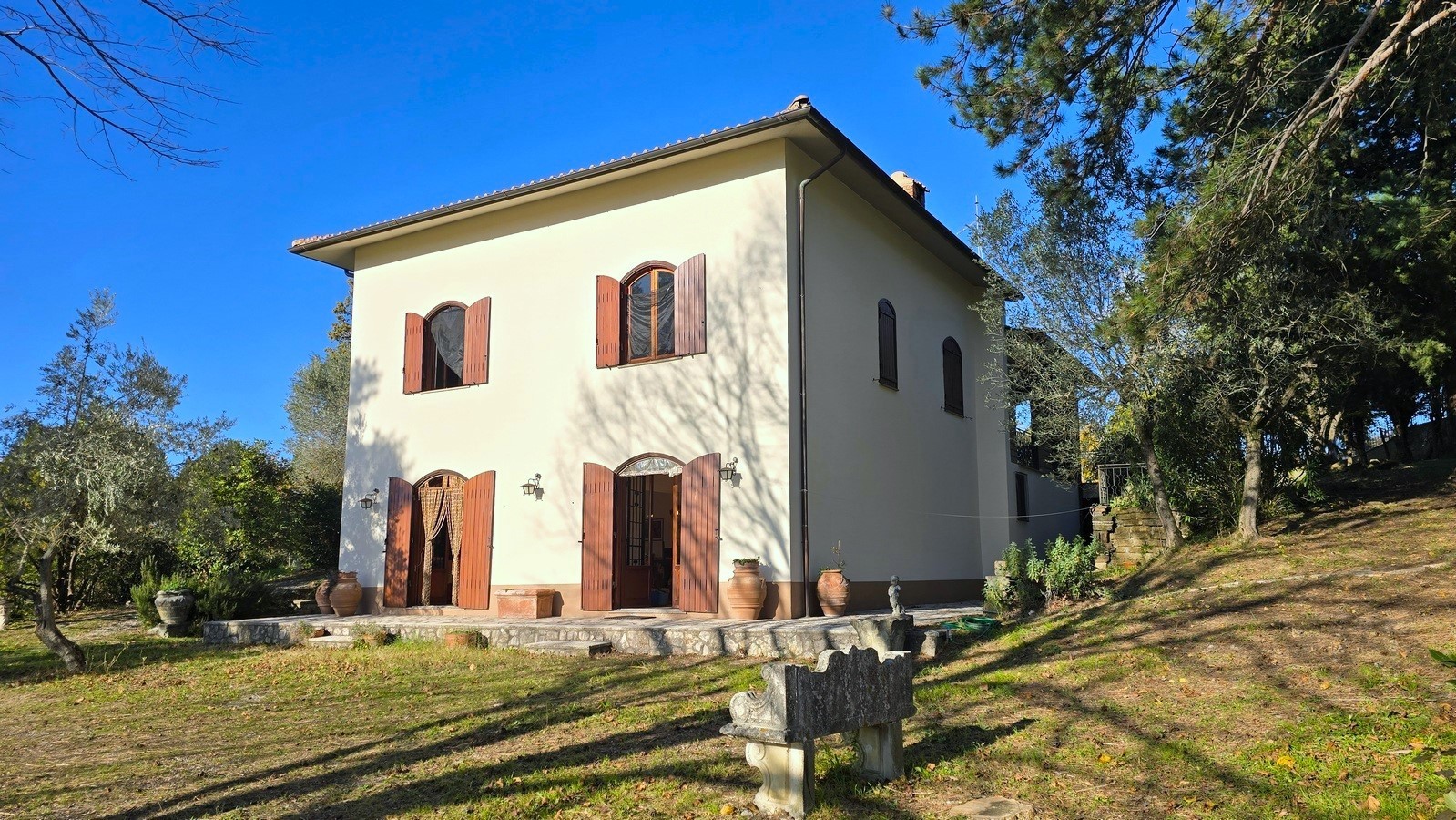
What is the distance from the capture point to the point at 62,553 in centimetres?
1570

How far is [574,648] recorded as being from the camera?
9578 millimetres

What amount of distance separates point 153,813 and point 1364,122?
42.9 feet

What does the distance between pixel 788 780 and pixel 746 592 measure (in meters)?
6.02

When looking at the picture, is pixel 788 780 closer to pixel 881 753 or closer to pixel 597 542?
pixel 881 753

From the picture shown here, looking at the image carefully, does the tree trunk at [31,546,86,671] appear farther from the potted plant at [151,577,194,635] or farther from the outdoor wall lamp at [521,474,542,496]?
the outdoor wall lamp at [521,474,542,496]

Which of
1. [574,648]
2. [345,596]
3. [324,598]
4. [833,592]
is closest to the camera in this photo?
[574,648]

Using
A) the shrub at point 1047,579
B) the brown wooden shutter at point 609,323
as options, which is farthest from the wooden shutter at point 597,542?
the shrub at point 1047,579

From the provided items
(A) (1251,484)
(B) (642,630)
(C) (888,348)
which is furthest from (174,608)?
(A) (1251,484)

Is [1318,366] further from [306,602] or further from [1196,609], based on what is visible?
[306,602]

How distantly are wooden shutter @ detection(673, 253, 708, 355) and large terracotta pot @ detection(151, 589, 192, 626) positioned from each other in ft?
26.3

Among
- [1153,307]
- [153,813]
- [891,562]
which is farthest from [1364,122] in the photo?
[153,813]

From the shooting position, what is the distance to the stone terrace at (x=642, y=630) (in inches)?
353

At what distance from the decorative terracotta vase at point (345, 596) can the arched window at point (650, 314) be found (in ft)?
17.7

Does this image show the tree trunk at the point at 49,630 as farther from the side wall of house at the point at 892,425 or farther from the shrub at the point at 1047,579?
the shrub at the point at 1047,579
